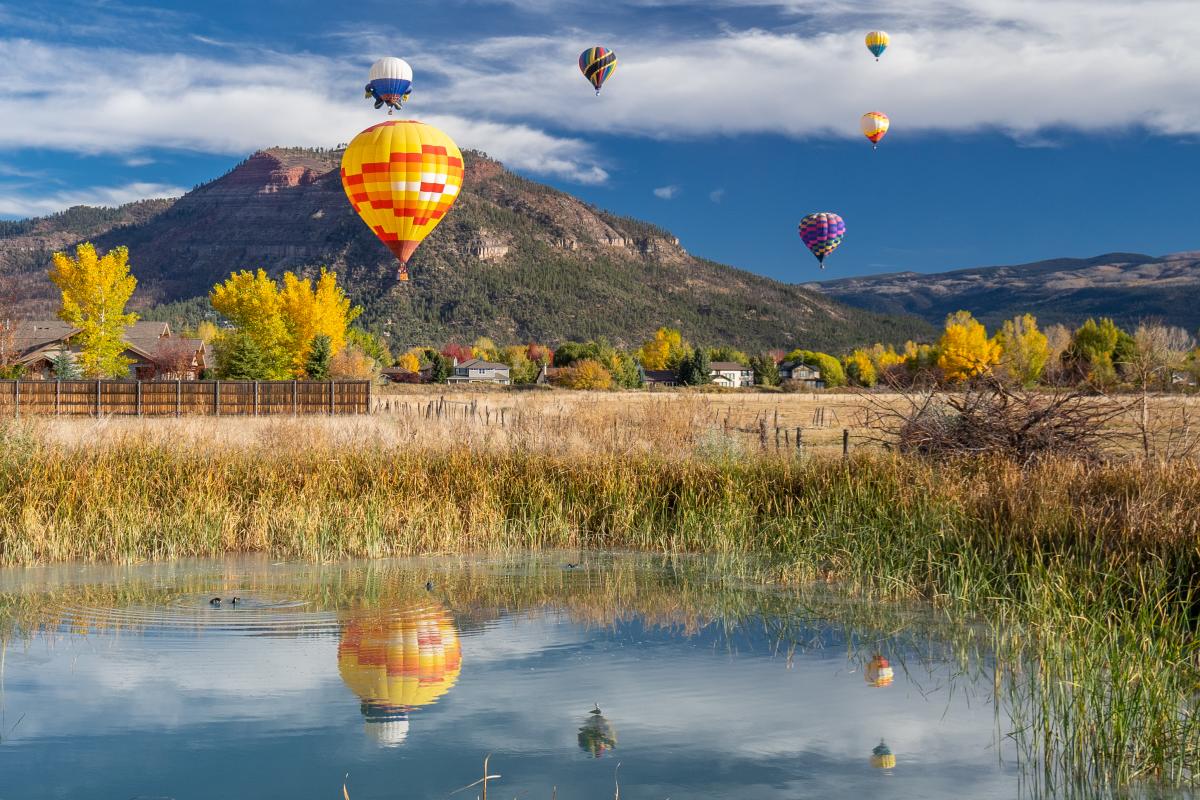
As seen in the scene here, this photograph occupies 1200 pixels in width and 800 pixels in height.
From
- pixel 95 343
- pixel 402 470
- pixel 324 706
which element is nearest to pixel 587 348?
pixel 95 343

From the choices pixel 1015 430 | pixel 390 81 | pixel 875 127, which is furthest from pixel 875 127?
pixel 1015 430

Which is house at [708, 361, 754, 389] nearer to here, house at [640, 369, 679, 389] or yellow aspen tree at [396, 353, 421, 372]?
house at [640, 369, 679, 389]

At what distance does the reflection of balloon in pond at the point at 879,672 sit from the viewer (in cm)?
777

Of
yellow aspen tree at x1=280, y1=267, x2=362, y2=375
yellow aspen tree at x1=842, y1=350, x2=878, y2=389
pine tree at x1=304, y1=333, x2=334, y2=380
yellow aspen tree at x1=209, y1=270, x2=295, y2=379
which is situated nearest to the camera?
yellow aspen tree at x1=209, y1=270, x2=295, y2=379

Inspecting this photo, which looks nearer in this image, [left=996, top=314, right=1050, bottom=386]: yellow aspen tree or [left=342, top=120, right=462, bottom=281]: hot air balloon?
[left=342, top=120, right=462, bottom=281]: hot air balloon

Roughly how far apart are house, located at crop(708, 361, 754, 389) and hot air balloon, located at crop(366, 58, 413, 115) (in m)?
94.9

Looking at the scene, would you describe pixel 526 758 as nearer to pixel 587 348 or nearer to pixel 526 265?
pixel 587 348

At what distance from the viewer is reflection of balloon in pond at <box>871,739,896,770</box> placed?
20.2 ft

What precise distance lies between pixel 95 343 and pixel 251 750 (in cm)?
5187

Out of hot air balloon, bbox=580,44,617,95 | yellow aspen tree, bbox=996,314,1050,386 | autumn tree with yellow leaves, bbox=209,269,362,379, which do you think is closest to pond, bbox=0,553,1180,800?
hot air balloon, bbox=580,44,617,95

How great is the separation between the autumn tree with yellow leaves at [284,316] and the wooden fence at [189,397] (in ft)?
68.4

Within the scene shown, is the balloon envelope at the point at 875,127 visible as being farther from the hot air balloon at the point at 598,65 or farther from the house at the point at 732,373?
the house at the point at 732,373

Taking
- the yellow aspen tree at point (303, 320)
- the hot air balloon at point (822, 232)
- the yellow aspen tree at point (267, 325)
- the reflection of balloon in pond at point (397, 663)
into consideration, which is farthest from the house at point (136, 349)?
the reflection of balloon in pond at point (397, 663)

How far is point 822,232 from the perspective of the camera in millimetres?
62906
